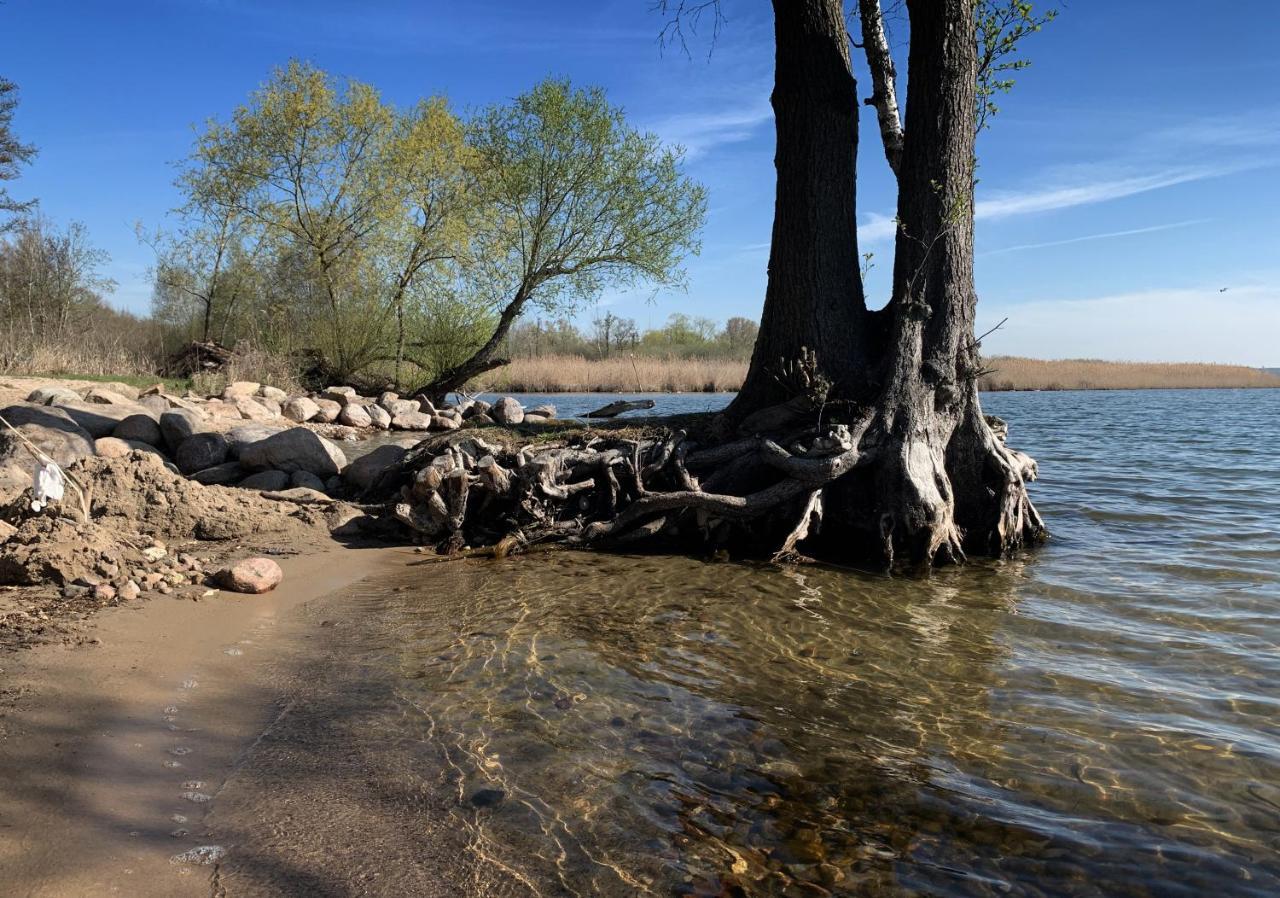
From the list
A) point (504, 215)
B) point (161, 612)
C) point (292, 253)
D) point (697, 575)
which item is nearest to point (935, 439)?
point (697, 575)

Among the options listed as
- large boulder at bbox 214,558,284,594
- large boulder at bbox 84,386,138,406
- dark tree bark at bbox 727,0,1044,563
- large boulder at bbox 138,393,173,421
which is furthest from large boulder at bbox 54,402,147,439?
dark tree bark at bbox 727,0,1044,563

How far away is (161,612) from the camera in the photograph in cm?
534

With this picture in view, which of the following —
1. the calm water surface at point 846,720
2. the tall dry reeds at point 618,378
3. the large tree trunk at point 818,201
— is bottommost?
the calm water surface at point 846,720

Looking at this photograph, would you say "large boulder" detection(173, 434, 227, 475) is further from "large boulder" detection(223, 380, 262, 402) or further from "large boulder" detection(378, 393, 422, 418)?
"large boulder" detection(378, 393, 422, 418)

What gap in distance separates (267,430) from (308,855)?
9312 millimetres

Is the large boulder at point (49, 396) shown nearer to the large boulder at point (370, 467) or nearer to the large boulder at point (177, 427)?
the large boulder at point (177, 427)

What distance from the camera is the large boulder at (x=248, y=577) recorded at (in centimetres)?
603

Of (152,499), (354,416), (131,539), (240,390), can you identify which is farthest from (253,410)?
(131,539)

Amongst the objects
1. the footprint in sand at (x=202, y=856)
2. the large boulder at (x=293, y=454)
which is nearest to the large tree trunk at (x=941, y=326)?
the footprint in sand at (x=202, y=856)

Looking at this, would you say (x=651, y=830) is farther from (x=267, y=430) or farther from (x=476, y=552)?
(x=267, y=430)

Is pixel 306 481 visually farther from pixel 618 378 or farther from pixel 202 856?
pixel 618 378

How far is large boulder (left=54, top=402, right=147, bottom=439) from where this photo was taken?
10.6 metres

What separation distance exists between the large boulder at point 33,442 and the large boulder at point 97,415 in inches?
13.8

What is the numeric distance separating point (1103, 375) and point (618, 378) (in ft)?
113
